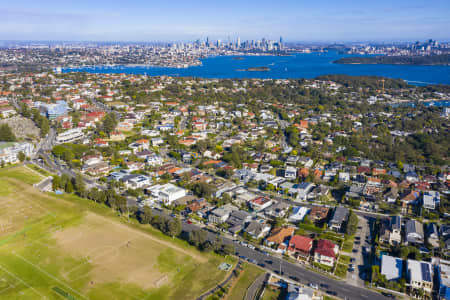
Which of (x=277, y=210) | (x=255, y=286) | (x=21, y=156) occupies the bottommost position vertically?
(x=255, y=286)

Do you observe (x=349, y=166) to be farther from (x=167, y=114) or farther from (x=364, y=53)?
(x=364, y=53)

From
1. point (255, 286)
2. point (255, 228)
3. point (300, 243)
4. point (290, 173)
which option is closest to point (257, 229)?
point (255, 228)

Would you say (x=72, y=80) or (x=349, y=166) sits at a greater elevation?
(x=72, y=80)

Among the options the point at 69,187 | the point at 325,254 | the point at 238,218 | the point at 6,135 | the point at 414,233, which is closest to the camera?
the point at 325,254

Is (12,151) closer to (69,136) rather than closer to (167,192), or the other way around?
(69,136)

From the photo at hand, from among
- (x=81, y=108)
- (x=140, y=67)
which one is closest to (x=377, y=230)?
(x=81, y=108)
